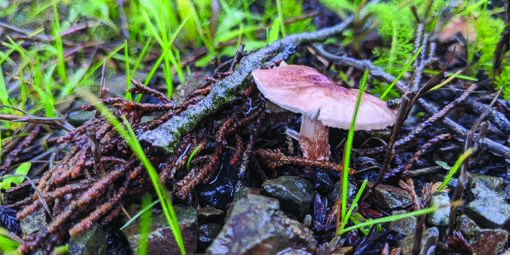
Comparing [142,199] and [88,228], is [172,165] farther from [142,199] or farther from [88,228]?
[88,228]

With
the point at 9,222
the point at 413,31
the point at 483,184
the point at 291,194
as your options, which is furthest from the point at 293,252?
the point at 413,31

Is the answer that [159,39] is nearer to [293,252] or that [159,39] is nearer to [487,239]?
[293,252]

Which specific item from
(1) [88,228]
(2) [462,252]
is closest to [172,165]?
(1) [88,228]

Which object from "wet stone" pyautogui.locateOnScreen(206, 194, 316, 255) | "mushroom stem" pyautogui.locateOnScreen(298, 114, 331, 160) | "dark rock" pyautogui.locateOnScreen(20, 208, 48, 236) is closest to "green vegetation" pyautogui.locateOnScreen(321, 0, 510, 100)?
"mushroom stem" pyautogui.locateOnScreen(298, 114, 331, 160)

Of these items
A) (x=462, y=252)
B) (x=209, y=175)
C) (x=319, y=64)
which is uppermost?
(x=319, y=64)

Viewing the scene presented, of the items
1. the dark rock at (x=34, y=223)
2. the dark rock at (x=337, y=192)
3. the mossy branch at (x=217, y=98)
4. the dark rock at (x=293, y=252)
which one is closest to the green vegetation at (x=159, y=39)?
the mossy branch at (x=217, y=98)

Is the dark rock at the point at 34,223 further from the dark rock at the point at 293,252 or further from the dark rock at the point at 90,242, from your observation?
the dark rock at the point at 293,252

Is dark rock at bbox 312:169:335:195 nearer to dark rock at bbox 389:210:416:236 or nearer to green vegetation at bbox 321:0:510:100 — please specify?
dark rock at bbox 389:210:416:236
